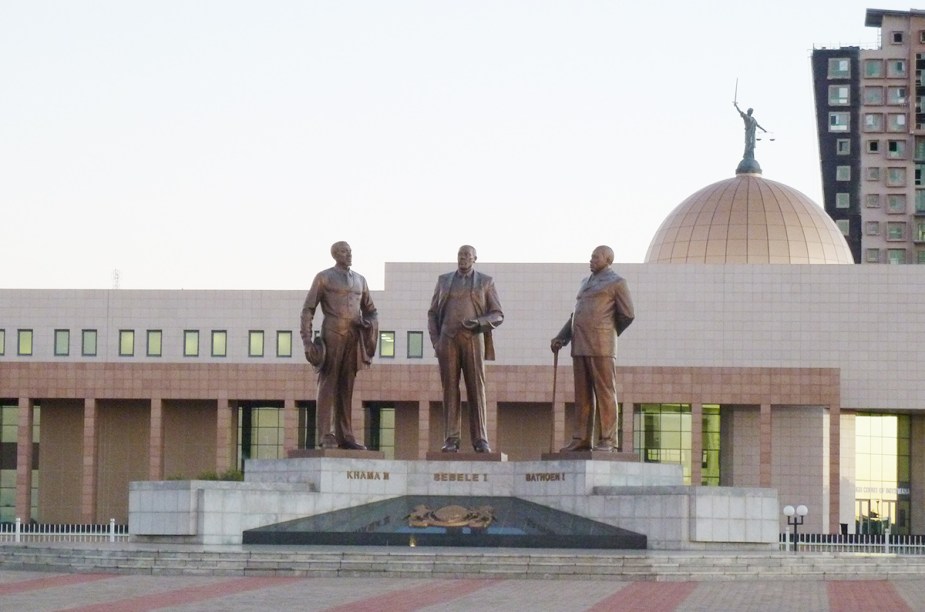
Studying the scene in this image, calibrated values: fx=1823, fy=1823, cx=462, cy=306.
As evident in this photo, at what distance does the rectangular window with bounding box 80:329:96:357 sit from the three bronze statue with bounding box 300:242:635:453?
4577 centimetres

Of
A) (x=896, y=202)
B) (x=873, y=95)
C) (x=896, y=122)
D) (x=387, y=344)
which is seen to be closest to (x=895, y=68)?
(x=873, y=95)

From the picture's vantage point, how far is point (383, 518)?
3297 centimetres

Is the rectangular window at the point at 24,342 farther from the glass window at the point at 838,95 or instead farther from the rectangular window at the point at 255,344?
the glass window at the point at 838,95

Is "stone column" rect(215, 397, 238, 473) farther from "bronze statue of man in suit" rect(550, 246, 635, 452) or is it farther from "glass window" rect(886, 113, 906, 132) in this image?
"glass window" rect(886, 113, 906, 132)

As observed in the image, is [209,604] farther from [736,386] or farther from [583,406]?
[736,386]

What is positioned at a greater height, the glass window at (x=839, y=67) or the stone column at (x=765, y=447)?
the glass window at (x=839, y=67)

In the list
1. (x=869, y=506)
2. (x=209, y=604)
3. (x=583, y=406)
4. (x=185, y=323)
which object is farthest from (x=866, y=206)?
(x=209, y=604)

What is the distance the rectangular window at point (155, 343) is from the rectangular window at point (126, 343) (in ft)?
2.40

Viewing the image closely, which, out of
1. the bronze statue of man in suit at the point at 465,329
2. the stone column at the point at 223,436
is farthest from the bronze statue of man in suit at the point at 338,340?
the stone column at the point at 223,436

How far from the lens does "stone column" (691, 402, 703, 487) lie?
234 ft

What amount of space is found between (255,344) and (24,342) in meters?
10.1

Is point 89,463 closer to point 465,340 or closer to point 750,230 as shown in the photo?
point 750,230

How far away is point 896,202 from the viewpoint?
118 m

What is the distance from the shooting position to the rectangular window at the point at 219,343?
78.0 meters
